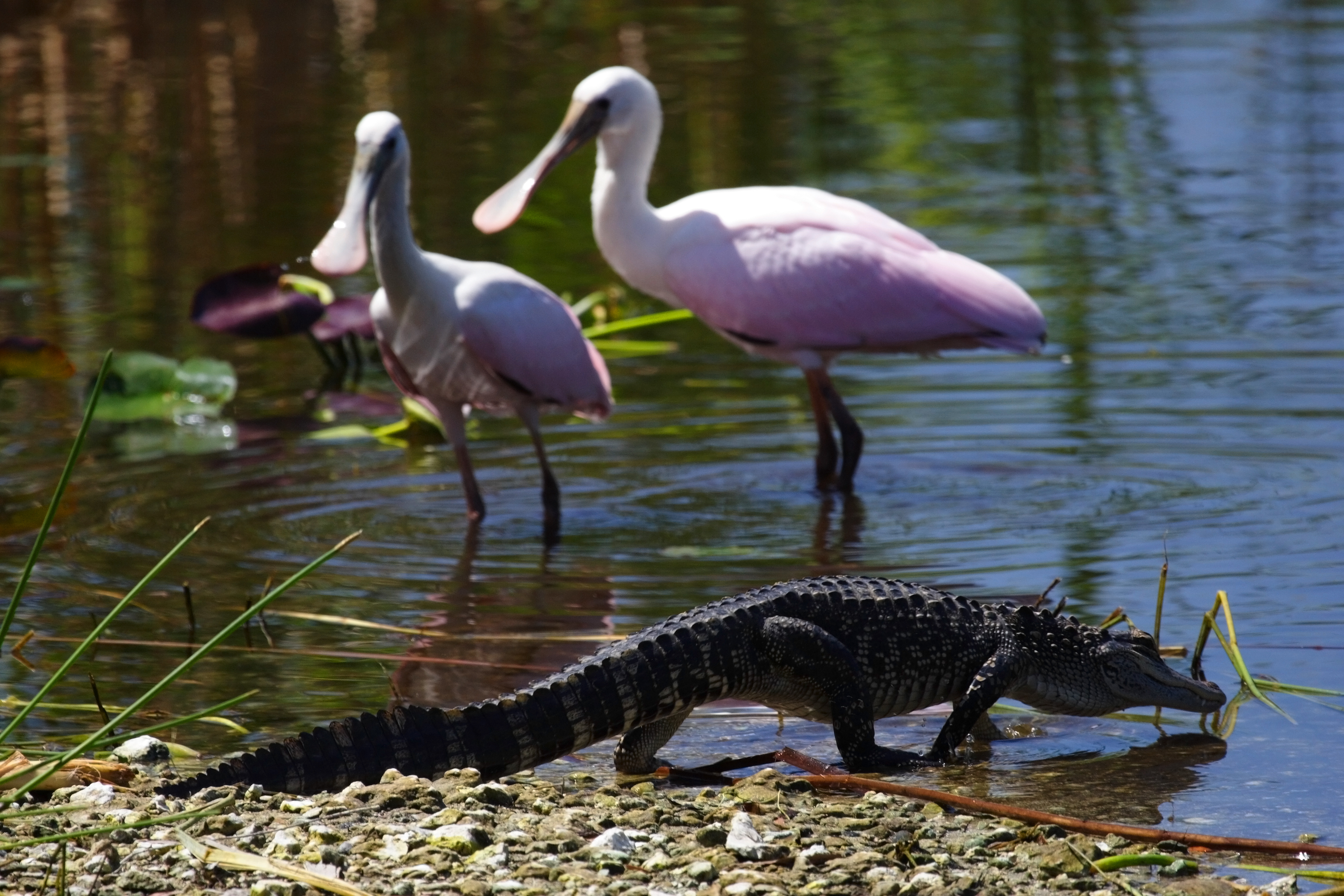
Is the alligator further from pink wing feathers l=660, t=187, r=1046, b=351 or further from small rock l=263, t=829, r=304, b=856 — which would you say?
pink wing feathers l=660, t=187, r=1046, b=351

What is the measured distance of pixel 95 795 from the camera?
365 centimetres

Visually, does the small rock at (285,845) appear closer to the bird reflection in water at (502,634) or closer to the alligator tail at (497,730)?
the alligator tail at (497,730)

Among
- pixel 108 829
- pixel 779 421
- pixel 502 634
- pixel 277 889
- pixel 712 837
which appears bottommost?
pixel 779 421

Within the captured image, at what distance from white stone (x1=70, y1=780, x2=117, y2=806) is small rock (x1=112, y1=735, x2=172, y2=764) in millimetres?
382

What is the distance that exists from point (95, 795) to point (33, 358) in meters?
4.21

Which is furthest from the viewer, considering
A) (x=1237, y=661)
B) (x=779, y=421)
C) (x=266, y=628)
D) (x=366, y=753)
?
(x=779, y=421)

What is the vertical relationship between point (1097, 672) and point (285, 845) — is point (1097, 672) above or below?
below

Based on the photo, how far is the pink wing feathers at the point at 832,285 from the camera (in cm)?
743

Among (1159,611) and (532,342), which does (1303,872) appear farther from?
(532,342)

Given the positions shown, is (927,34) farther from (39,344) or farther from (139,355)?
(39,344)

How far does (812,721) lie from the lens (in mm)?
4656

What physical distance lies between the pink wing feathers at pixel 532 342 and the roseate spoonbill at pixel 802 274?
0.75 m

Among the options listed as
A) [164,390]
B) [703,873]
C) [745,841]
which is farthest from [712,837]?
[164,390]

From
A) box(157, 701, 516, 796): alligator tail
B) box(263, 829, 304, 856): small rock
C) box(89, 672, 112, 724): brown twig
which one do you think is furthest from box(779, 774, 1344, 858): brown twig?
box(89, 672, 112, 724): brown twig
